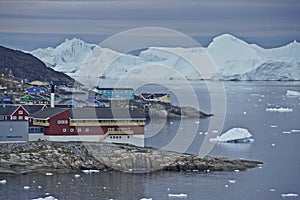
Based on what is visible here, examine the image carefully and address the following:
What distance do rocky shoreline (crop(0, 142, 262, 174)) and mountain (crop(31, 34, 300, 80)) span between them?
125 feet

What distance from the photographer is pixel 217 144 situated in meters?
19.4

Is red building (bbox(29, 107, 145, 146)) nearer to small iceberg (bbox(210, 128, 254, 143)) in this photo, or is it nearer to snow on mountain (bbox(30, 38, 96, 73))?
small iceberg (bbox(210, 128, 254, 143))

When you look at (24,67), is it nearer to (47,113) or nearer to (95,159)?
(47,113)

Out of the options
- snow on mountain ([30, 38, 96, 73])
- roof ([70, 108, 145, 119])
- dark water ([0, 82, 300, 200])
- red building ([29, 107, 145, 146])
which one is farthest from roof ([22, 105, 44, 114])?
snow on mountain ([30, 38, 96, 73])

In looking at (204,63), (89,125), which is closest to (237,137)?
(89,125)

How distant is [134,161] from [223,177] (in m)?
1.91

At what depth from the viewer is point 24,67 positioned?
37.7 m

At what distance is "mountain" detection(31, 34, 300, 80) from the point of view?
55.9 m

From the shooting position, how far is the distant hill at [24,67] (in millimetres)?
35919

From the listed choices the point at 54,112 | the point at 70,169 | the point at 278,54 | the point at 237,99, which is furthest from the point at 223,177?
the point at 278,54

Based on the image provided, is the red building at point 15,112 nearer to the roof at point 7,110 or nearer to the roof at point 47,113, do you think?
the roof at point 7,110

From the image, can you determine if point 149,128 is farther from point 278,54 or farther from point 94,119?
point 278,54

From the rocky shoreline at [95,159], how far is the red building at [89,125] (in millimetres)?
512

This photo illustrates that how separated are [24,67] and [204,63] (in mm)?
28294
